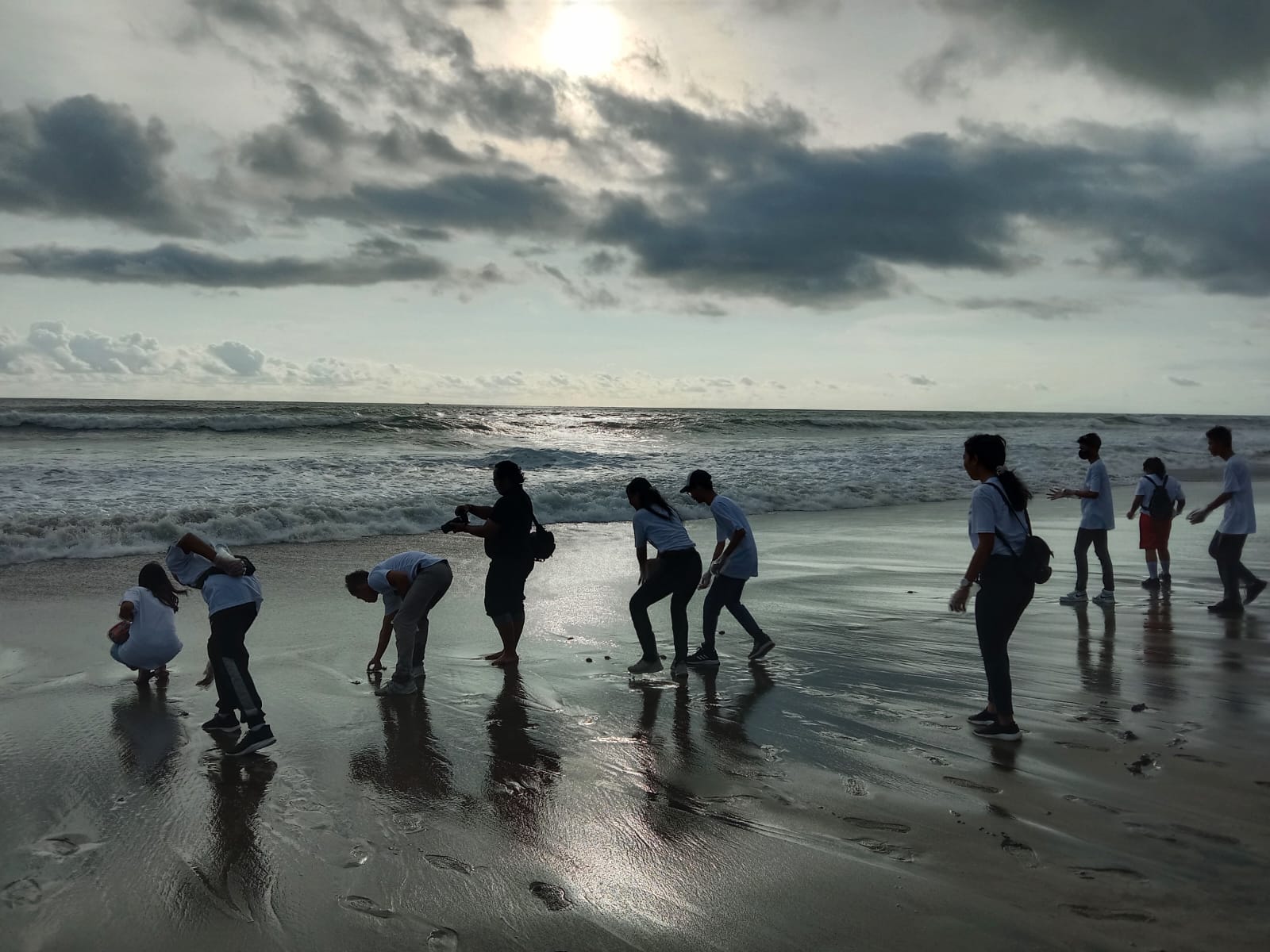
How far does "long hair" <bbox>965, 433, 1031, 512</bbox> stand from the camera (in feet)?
17.4

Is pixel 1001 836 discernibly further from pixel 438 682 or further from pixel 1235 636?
pixel 1235 636

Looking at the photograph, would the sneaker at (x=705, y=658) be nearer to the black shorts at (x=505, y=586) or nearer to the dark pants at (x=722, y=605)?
the dark pants at (x=722, y=605)

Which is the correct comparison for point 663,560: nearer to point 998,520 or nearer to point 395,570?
point 395,570

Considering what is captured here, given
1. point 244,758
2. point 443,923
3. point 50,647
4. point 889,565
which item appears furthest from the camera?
point 889,565

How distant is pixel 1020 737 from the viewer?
17.5 ft

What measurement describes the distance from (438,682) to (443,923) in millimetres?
3578

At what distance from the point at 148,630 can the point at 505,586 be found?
2663 mm

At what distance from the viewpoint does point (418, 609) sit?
6816 millimetres

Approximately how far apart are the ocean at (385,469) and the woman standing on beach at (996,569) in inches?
453

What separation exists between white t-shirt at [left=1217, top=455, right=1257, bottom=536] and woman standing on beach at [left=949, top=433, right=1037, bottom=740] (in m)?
5.21

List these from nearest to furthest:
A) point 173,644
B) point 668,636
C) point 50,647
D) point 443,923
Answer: point 443,923
point 173,644
point 50,647
point 668,636

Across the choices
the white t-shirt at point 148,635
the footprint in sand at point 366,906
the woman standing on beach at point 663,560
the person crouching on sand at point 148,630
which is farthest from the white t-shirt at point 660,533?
the footprint in sand at point 366,906

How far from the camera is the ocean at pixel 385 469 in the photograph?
14836 millimetres

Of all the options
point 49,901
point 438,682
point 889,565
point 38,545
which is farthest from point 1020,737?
point 38,545
